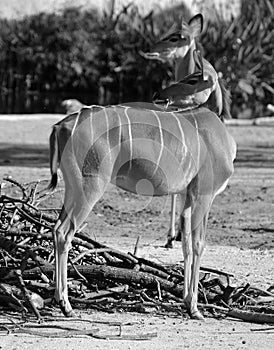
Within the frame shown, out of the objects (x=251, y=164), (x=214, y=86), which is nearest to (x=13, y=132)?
(x=251, y=164)

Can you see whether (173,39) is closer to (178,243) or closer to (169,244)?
(178,243)

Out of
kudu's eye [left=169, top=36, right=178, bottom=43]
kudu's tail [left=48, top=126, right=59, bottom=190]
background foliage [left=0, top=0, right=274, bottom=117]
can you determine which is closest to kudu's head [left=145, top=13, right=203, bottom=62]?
kudu's eye [left=169, top=36, right=178, bottom=43]

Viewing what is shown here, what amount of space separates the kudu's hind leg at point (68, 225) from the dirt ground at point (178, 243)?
153 mm

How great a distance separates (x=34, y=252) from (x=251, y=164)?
6.99 m

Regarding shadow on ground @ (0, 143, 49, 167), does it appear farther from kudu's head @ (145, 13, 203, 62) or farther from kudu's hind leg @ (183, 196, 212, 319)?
kudu's hind leg @ (183, 196, 212, 319)

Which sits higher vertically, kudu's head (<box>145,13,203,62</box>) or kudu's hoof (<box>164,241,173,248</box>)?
kudu's head (<box>145,13,203,62</box>)

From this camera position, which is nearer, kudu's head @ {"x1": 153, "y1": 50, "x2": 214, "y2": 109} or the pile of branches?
the pile of branches

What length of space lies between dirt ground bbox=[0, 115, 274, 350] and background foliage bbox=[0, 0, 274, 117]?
793cm

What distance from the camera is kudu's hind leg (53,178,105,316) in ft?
15.7

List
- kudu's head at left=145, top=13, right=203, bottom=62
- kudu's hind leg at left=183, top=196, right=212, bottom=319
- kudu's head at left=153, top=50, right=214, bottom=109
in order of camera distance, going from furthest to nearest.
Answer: kudu's head at left=145, top=13, right=203, bottom=62 → kudu's head at left=153, top=50, right=214, bottom=109 → kudu's hind leg at left=183, top=196, right=212, bottom=319

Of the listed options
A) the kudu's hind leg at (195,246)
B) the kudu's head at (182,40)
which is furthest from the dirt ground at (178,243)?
the kudu's head at (182,40)

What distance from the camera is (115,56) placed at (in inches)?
1061

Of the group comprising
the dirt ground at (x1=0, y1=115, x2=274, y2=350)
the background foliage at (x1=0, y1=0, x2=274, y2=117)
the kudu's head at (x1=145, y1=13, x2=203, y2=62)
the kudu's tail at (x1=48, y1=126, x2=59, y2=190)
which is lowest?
the background foliage at (x1=0, y1=0, x2=274, y2=117)

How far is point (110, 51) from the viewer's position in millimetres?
26812
